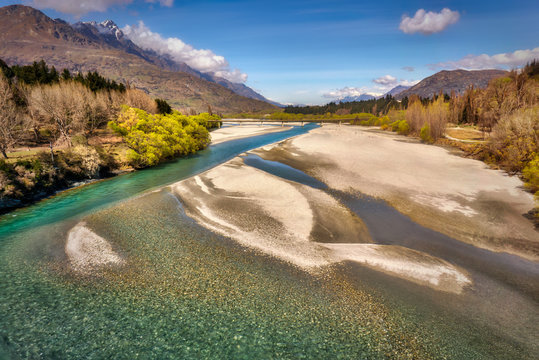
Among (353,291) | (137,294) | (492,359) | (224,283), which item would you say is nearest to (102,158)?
(137,294)

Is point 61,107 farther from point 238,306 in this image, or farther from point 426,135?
point 426,135

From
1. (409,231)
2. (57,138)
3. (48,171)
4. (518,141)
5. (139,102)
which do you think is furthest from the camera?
(139,102)

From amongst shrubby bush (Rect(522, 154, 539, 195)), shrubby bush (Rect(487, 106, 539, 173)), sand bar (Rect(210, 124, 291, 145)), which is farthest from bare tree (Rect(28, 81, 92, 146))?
shrubby bush (Rect(487, 106, 539, 173))

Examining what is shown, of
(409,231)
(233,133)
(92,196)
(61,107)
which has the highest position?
(61,107)

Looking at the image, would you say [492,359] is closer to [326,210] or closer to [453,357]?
[453,357]

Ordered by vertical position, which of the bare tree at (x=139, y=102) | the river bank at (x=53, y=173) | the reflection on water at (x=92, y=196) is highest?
the bare tree at (x=139, y=102)

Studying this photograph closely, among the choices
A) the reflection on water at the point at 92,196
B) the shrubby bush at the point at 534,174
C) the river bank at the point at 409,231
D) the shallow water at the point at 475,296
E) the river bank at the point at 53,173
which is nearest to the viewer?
the shallow water at the point at 475,296

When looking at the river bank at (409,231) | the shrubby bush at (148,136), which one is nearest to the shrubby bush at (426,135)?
the river bank at (409,231)

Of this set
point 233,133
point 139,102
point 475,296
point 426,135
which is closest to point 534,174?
point 475,296

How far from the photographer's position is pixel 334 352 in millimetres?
9203

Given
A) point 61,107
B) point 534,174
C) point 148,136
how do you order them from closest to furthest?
point 534,174 < point 61,107 < point 148,136

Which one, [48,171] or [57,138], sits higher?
[57,138]

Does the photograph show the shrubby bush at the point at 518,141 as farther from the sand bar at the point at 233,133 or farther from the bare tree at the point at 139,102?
the bare tree at the point at 139,102

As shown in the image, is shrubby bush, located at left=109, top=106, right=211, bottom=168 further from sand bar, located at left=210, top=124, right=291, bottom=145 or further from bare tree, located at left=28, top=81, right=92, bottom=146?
sand bar, located at left=210, top=124, right=291, bottom=145
